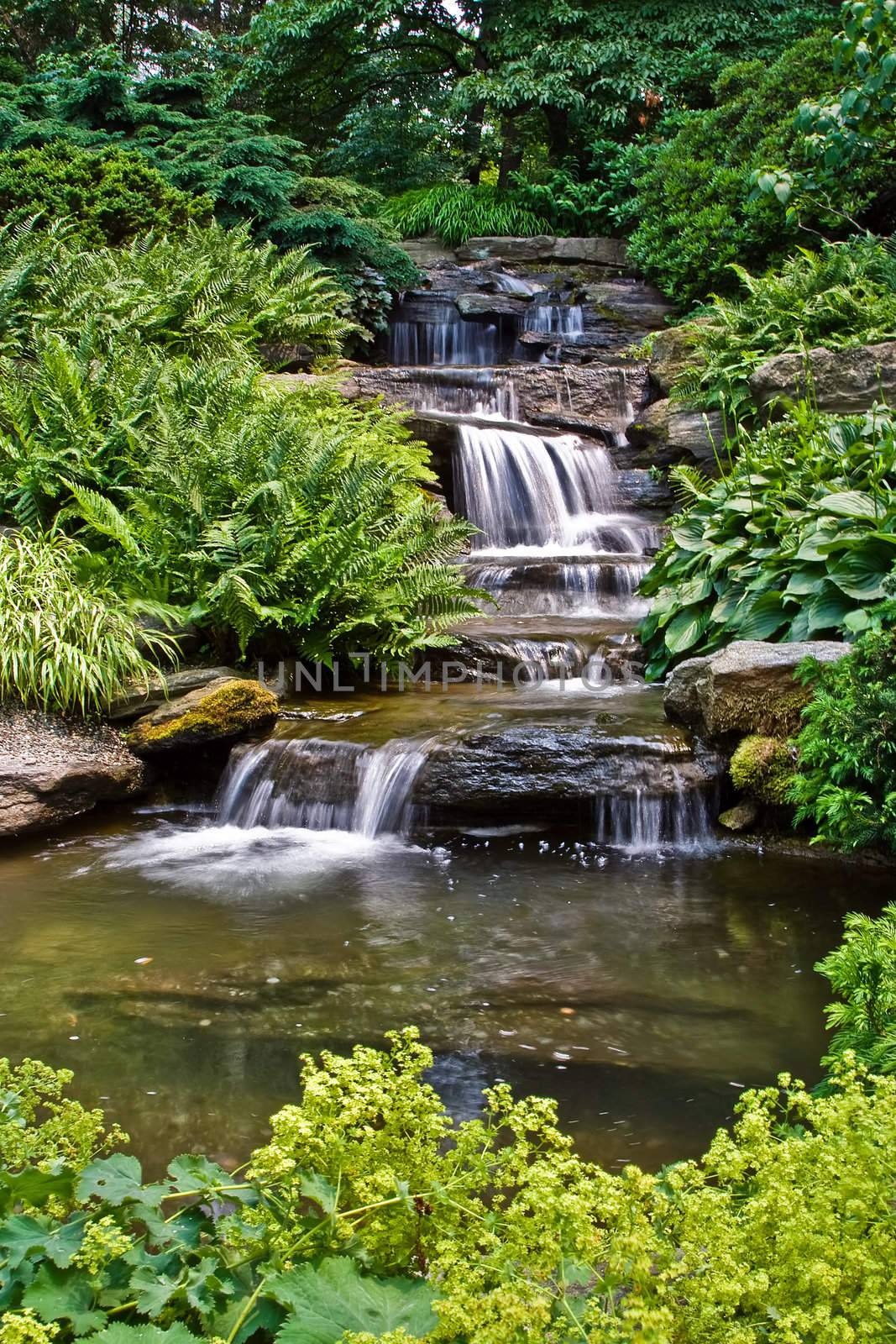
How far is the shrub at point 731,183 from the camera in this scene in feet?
43.1

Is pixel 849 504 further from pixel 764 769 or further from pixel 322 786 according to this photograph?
pixel 322 786

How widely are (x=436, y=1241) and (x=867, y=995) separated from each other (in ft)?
4.47

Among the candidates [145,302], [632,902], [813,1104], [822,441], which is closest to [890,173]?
[822,441]

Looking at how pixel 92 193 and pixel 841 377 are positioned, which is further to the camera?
pixel 92 193

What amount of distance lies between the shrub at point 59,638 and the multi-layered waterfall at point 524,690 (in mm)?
1037

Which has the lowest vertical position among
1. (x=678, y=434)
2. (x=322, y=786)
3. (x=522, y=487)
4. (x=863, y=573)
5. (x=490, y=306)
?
(x=322, y=786)

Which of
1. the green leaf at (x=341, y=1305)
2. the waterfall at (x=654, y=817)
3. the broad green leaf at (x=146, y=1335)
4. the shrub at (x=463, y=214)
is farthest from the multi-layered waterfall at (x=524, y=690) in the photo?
the shrub at (x=463, y=214)

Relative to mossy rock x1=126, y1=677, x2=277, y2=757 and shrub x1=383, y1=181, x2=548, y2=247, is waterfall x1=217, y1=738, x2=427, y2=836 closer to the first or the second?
mossy rock x1=126, y1=677, x2=277, y2=757

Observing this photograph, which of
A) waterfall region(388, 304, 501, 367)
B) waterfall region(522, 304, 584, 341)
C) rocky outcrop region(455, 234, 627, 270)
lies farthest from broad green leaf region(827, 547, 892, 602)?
rocky outcrop region(455, 234, 627, 270)

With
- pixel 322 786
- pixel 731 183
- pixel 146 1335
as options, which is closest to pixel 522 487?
pixel 322 786

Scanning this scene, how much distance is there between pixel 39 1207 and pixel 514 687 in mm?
5860

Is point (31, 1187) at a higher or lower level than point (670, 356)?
lower

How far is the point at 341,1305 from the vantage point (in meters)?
1.43

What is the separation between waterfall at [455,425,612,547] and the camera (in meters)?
10.7
